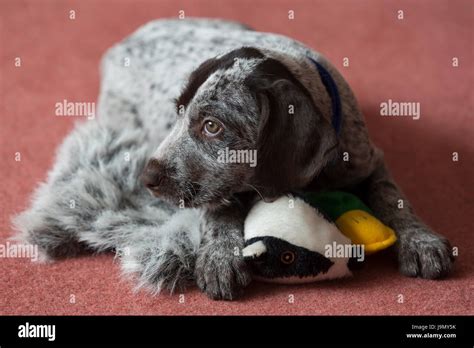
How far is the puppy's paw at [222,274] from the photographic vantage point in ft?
9.11

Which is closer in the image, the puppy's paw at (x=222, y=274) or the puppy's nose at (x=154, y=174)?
the puppy's paw at (x=222, y=274)

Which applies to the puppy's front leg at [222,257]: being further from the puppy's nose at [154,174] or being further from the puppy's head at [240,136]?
the puppy's nose at [154,174]

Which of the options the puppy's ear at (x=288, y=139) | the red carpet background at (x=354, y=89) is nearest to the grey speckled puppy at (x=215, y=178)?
the puppy's ear at (x=288, y=139)

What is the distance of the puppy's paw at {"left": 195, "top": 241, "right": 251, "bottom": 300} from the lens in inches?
109

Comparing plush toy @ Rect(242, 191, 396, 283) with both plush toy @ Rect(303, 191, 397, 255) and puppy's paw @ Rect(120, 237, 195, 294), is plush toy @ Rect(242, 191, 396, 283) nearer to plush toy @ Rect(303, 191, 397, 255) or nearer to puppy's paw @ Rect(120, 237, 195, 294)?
plush toy @ Rect(303, 191, 397, 255)

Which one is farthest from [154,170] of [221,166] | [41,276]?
[41,276]

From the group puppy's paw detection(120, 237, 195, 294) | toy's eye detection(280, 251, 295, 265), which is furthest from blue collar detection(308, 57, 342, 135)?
puppy's paw detection(120, 237, 195, 294)

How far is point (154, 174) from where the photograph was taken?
3.03 meters

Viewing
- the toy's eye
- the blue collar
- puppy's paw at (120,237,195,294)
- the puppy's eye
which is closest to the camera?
the toy's eye

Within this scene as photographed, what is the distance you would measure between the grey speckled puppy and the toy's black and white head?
8 centimetres

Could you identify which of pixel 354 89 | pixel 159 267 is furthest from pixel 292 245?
pixel 354 89

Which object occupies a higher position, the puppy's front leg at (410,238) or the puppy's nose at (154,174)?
the puppy's nose at (154,174)

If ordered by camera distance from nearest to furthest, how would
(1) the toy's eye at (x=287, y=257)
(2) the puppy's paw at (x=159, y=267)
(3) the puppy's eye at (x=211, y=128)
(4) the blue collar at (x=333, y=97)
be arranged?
1. (1) the toy's eye at (x=287, y=257)
2. (2) the puppy's paw at (x=159, y=267)
3. (3) the puppy's eye at (x=211, y=128)
4. (4) the blue collar at (x=333, y=97)

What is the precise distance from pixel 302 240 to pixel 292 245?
0.04 m
